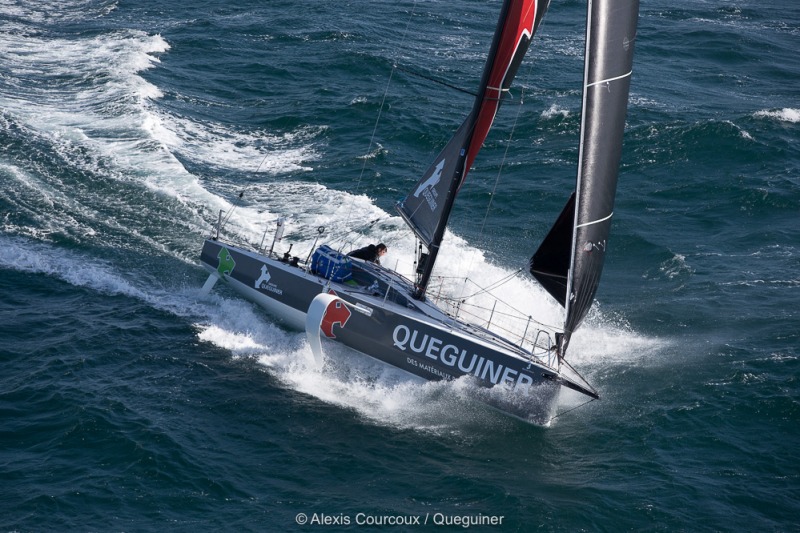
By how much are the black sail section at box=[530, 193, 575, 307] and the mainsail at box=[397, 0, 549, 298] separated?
212cm

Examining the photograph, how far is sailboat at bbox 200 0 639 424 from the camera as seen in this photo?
564 inches

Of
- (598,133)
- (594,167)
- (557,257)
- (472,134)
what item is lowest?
(557,257)

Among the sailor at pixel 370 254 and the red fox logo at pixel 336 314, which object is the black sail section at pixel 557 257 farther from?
the sailor at pixel 370 254

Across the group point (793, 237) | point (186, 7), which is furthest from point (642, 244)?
point (186, 7)

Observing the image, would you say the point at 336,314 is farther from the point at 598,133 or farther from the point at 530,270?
the point at 598,133

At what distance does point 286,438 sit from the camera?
14.7 metres

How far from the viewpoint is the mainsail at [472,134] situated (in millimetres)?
15883

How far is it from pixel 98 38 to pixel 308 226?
662 inches

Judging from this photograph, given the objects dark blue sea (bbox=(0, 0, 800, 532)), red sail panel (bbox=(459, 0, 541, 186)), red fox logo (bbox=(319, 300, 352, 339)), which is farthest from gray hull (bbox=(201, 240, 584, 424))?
red sail panel (bbox=(459, 0, 541, 186))

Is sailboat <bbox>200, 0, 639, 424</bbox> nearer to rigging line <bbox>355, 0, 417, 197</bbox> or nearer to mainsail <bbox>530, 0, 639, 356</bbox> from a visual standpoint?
mainsail <bbox>530, 0, 639, 356</bbox>

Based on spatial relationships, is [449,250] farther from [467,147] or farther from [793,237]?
[793,237]

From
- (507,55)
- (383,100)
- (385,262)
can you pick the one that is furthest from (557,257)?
(383,100)

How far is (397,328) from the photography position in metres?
16.5

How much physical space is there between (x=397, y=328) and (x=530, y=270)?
273cm
